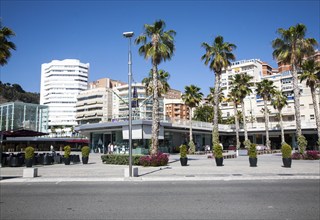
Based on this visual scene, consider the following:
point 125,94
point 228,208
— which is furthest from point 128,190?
point 125,94

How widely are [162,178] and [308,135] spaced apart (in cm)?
5769

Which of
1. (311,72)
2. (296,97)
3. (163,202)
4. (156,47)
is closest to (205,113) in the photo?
(311,72)

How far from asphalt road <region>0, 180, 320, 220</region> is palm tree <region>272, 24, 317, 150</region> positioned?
2014 cm

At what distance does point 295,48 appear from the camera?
29.6 metres

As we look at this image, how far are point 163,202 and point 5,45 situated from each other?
60.4ft

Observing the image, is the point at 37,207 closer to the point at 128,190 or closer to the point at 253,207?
the point at 128,190

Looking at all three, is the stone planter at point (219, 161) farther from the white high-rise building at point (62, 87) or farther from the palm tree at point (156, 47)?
the white high-rise building at point (62, 87)

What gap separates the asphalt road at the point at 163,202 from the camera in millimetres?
7301

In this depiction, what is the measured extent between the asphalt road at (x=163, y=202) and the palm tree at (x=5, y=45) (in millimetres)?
13182

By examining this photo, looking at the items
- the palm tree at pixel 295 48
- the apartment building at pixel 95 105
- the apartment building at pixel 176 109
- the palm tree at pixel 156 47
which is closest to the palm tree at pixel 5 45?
the palm tree at pixel 156 47

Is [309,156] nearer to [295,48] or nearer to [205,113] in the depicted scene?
[295,48]

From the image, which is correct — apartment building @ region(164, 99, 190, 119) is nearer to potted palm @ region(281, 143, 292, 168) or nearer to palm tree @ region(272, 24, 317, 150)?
palm tree @ region(272, 24, 317, 150)

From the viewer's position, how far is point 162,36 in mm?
24734

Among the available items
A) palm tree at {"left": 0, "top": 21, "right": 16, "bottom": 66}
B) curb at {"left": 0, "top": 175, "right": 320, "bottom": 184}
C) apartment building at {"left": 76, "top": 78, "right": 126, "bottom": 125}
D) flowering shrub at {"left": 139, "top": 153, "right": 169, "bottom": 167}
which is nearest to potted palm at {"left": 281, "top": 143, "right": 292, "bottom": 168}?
curb at {"left": 0, "top": 175, "right": 320, "bottom": 184}
